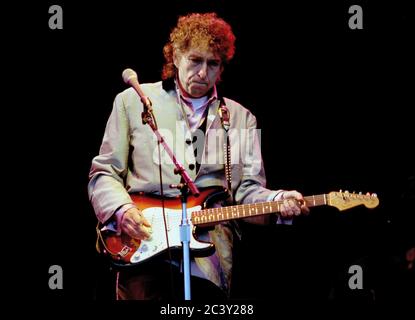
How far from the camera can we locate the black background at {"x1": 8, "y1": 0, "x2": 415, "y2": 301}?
397cm

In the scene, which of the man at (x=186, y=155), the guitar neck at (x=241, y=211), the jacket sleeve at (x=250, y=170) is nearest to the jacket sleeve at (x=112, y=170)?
the man at (x=186, y=155)

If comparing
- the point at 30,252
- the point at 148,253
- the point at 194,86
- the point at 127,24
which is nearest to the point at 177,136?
the point at 194,86

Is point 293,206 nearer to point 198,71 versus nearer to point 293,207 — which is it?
point 293,207

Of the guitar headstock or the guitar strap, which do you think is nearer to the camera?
the guitar headstock

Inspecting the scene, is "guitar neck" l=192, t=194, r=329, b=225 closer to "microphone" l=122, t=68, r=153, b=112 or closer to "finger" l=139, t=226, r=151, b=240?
"finger" l=139, t=226, r=151, b=240

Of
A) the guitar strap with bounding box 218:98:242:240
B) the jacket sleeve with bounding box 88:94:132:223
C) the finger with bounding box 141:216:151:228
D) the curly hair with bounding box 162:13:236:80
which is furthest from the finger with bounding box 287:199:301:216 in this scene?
the curly hair with bounding box 162:13:236:80

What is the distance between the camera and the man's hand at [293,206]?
3236 mm

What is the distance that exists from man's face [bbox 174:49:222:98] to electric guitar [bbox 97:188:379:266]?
66cm

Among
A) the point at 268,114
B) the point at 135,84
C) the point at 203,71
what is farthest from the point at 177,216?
the point at 268,114

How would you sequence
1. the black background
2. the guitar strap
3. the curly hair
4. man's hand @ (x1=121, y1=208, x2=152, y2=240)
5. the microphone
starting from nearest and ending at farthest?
the microphone < man's hand @ (x1=121, y1=208, x2=152, y2=240) < the guitar strap < the curly hair < the black background

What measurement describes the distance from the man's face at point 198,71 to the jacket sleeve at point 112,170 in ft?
1.39

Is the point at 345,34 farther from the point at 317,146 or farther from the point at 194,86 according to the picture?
the point at 194,86

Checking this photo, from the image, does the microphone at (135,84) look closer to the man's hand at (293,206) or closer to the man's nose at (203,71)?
the man's nose at (203,71)

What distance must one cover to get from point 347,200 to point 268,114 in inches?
45.8
